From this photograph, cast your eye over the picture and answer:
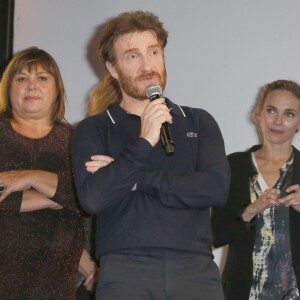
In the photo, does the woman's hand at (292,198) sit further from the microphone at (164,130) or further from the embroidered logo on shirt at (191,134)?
the microphone at (164,130)

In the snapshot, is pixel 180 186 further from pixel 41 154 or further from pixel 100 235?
pixel 41 154

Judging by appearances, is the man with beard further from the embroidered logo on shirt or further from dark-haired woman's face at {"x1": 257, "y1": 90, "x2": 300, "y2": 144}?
dark-haired woman's face at {"x1": 257, "y1": 90, "x2": 300, "y2": 144}

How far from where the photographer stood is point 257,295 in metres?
3.28

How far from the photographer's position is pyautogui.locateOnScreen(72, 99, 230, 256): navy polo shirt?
93.5 inches

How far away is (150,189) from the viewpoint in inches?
95.5

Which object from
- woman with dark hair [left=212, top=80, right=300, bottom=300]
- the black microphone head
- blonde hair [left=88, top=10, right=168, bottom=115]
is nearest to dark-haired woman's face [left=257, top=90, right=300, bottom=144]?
woman with dark hair [left=212, top=80, right=300, bottom=300]

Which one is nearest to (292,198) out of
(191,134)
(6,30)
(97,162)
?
(191,134)

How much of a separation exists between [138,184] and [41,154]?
2.63 ft

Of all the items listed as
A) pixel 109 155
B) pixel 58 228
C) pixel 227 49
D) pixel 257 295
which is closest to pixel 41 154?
pixel 58 228

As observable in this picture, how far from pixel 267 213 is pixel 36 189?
3.90 ft

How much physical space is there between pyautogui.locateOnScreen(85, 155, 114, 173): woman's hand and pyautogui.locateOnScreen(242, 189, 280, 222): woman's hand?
40.1 inches

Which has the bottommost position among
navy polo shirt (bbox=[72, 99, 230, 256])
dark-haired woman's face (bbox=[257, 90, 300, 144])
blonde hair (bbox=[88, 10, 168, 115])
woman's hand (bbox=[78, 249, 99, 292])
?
woman's hand (bbox=[78, 249, 99, 292])

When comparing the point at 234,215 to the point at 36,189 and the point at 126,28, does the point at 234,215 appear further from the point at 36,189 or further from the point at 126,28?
the point at 126,28

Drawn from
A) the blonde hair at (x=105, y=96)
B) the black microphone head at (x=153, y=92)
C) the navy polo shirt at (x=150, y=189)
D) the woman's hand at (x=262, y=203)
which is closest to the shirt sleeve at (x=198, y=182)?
the navy polo shirt at (x=150, y=189)
